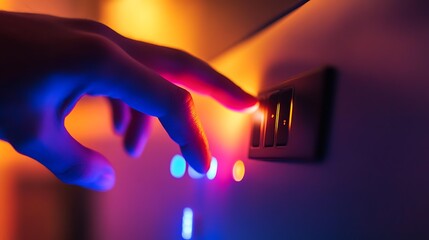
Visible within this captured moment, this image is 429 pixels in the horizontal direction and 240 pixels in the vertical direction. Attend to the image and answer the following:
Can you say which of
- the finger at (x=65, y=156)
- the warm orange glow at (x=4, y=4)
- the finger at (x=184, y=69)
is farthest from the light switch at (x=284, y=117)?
the warm orange glow at (x=4, y=4)

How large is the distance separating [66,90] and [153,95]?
0.31 feet

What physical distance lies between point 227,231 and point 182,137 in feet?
0.54

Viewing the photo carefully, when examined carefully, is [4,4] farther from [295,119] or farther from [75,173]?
[295,119]

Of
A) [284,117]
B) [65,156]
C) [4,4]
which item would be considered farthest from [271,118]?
[4,4]

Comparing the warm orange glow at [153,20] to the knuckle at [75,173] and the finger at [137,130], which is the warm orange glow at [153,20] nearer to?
the finger at [137,130]

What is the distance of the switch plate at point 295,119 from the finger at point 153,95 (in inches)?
3.2

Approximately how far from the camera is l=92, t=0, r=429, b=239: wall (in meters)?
0.26

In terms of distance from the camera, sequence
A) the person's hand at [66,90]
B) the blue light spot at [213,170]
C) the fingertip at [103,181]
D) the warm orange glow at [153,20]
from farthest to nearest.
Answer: the warm orange glow at [153,20] < the blue light spot at [213,170] < the fingertip at [103,181] < the person's hand at [66,90]

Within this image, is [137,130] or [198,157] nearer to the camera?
[198,157]

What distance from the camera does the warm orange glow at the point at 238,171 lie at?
0.53m

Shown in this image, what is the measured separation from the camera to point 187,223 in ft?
2.23

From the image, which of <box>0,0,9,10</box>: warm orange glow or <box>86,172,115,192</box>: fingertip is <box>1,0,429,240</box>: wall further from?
<box>0,0,9,10</box>: warm orange glow

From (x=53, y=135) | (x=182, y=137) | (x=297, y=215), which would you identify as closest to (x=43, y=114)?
(x=53, y=135)

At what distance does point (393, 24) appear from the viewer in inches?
11.4
